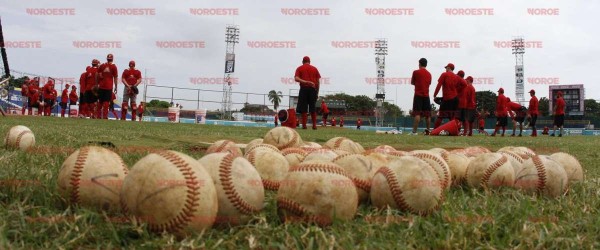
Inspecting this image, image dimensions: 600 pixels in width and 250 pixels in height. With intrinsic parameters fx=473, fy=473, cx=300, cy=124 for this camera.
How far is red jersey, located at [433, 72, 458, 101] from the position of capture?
15.0 m

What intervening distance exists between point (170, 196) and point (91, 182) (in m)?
0.70

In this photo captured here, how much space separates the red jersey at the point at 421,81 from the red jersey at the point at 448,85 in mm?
730

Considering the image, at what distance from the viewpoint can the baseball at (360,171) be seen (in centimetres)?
314

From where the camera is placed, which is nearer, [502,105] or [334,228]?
[334,228]

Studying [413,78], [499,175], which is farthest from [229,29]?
[499,175]

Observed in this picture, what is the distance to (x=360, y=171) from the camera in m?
3.22

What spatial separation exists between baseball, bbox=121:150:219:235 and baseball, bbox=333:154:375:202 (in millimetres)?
1106

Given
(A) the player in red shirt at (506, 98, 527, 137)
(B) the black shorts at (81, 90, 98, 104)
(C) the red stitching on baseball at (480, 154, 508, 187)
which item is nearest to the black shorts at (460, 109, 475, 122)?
(A) the player in red shirt at (506, 98, 527, 137)

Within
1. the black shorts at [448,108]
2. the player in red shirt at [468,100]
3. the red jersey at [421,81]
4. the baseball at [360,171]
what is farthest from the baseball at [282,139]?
the player in red shirt at [468,100]

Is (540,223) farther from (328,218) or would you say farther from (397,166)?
(328,218)

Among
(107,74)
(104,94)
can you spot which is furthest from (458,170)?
(104,94)

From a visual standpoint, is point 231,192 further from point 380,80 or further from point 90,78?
Result: point 380,80

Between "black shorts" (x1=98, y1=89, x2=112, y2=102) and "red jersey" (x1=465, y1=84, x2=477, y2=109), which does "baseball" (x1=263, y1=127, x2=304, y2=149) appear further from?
"black shorts" (x1=98, y1=89, x2=112, y2=102)

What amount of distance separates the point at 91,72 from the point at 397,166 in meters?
17.7
